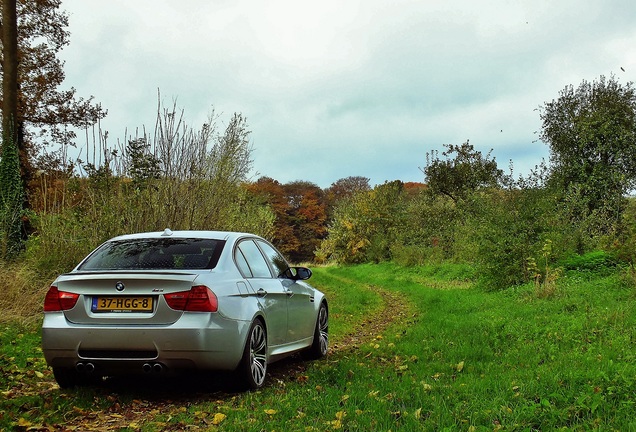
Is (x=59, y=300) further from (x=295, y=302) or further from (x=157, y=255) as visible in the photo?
(x=295, y=302)

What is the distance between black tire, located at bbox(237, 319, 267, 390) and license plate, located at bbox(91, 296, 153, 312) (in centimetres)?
104

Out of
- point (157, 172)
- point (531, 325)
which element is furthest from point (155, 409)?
point (157, 172)

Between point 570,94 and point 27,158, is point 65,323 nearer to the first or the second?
point 27,158

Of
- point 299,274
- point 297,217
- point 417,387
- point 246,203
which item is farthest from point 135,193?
point 297,217

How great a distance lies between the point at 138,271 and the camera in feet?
17.9

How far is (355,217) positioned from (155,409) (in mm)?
35167

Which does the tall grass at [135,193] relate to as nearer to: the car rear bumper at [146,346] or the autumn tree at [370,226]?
the car rear bumper at [146,346]

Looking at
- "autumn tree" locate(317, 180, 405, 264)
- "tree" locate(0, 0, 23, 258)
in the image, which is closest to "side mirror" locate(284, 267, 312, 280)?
"tree" locate(0, 0, 23, 258)

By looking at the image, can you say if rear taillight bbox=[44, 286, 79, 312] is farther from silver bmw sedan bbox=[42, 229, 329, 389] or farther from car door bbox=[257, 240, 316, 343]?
car door bbox=[257, 240, 316, 343]

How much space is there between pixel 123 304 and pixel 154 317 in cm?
34

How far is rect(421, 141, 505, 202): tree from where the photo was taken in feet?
109

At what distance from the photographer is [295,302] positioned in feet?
23.6

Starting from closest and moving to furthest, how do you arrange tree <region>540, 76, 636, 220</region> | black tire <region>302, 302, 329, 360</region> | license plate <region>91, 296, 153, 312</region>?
license plate <region>91, 296, 153, 312</region>, black tire <region>302, 302, 329, 360</region>, tree <region>540, 76, 636, 220</region>

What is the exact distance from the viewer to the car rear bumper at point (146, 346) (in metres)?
5.20
